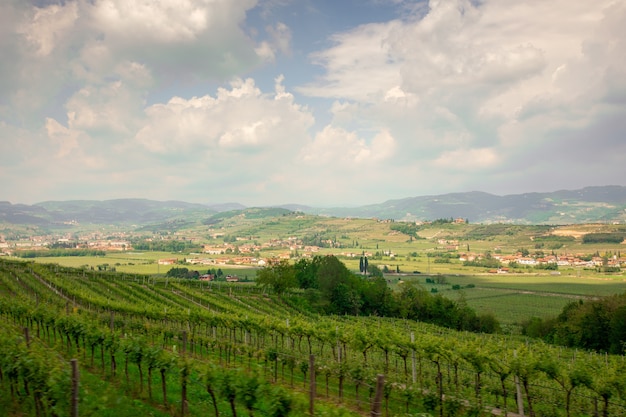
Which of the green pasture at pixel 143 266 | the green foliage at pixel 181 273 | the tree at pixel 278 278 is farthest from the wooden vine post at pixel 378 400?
the green foliage at pixel 181 273

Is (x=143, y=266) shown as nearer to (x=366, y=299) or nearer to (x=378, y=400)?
(x=366, y=299)

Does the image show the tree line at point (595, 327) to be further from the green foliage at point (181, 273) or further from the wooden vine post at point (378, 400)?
the green foliage at point (181, 273)

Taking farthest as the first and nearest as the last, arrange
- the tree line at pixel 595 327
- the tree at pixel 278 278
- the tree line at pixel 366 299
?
the tree at pixel 278 278 → the tree line at pixel 366 299 → the tree line at pixel 595 327

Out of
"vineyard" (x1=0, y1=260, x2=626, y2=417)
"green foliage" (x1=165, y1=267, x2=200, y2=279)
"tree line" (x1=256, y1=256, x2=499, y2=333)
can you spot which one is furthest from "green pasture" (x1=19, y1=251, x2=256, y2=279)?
"vineyard" (x1=0, y1=260, x2=626, y2=417)

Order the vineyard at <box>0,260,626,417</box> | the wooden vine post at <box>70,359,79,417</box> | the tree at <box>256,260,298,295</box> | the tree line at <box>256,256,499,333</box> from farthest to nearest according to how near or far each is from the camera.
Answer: the tree at <box>256,260,298,295</box> → the tree line at <box>256,256,499,333</box> → the vineyard at <box>0,260,626,417</box> → the wooden vine post at <box>70,359,79,417</box>

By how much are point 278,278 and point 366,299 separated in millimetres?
16312

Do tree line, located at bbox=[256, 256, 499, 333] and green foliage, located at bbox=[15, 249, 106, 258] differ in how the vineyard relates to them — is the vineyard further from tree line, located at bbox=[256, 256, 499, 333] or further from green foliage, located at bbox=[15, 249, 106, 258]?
green foliage, located at bbox=[15, 249, 106, 258]

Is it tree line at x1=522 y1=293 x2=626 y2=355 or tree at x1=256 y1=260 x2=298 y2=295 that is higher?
tree at x1=256 y1=260 x2=298 y2=295

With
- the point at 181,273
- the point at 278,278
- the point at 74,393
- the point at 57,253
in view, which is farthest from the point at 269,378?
the point at 57,253

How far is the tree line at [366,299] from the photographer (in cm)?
6575

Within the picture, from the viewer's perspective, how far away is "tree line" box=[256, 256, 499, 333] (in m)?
65.8

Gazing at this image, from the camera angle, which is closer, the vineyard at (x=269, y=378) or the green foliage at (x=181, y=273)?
the vineyard at (x=269, y=378)

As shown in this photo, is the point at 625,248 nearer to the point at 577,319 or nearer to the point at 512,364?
the point at 577,319

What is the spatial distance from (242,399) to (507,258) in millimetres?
175621
